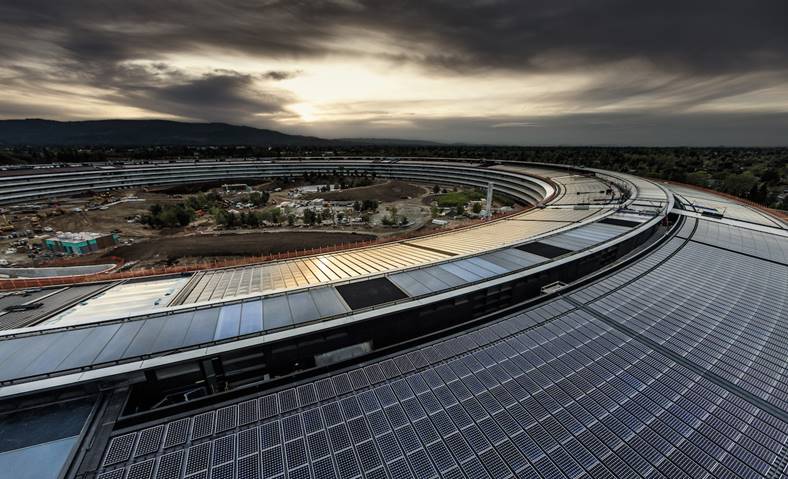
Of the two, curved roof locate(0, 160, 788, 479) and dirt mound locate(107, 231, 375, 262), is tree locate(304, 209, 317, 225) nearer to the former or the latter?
dirt mound locate(107, 231, 375, 262)

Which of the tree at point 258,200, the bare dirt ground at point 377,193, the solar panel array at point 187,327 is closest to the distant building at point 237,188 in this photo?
the tree at point 258,200

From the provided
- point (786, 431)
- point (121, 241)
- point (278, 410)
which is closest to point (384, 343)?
point (278, 410)

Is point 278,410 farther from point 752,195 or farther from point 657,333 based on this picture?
point 752,195

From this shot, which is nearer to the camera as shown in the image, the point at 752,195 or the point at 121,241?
the point at 121,241

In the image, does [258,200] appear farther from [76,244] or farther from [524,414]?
[524,414]

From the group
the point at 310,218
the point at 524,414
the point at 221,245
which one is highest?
the point at 524,414

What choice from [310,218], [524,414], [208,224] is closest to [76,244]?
[208,224]
